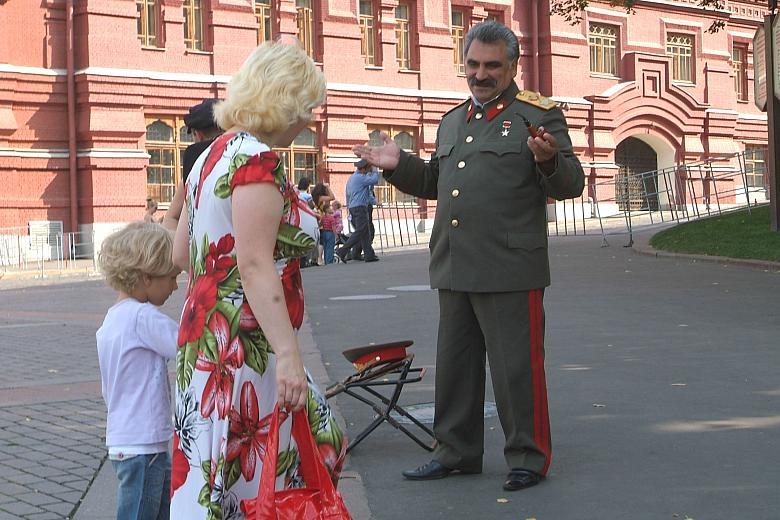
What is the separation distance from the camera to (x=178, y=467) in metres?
3.68

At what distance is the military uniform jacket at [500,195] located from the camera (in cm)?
552

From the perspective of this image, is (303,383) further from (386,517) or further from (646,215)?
(646,215)

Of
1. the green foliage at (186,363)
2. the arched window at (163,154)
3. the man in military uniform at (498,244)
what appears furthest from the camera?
the arched window at (163,154)

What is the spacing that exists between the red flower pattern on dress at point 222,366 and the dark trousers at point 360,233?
18869mm

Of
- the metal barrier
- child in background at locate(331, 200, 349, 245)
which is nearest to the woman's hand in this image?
child in background at locate(331, 200, 349, 245)

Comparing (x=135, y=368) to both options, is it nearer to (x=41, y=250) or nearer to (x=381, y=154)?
(x=381, y=154)

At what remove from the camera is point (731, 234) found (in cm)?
2072

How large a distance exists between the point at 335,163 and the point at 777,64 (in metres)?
14.6

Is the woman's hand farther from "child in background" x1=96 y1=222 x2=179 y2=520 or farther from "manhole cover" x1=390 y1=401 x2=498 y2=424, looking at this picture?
"manhole cover" x1=390 y1=401 x2=498 y2=424

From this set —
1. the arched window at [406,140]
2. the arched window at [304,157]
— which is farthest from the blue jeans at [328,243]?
the arched window at [406,140]

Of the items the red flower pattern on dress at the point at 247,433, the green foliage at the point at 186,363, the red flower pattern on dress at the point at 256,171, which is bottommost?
the red flower pattern on dress at the point at 247,433

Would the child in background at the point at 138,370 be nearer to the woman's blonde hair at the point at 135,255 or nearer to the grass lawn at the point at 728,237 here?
the woman's blonde hair at the point at 135,255

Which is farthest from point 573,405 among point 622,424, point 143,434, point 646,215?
point 646,215

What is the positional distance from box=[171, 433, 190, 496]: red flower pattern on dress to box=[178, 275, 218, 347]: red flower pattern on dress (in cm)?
31
